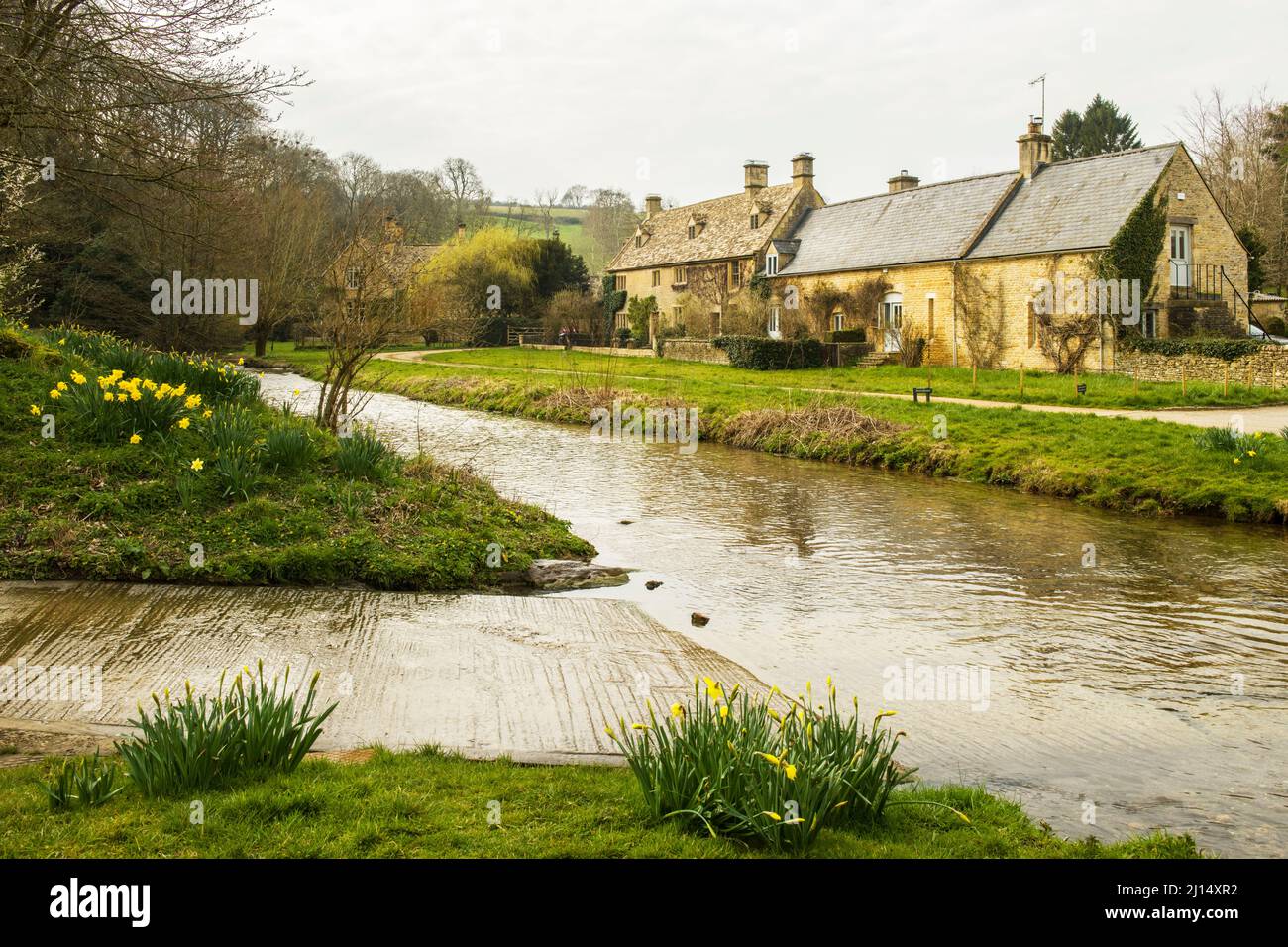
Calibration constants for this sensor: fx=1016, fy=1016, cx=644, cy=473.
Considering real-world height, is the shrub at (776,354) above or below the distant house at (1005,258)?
below

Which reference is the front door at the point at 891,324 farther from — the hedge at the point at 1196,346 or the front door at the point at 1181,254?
the front door at the point at 1181,254

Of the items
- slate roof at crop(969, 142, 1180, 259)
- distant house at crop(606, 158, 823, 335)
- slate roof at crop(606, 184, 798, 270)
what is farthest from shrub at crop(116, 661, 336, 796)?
slate roof at crop(606, 184, 798, 270)

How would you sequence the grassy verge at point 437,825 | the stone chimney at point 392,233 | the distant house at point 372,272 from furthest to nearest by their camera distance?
the stone chimney at point 392,233 < the distant house at point 372,272 < the grassy verge at point 437,825

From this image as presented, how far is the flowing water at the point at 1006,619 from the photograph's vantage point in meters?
5.72

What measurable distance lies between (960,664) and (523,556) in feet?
14.2

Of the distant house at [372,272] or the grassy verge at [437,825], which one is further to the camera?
the distant house at [372,272]

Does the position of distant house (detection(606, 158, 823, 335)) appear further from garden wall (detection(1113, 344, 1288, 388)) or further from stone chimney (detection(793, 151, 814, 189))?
garden wall (detection(1113, 344, 1288, 388))

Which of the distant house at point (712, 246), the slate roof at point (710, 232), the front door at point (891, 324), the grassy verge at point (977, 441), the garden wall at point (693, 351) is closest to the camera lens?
the grassy verge at point (977, 441)

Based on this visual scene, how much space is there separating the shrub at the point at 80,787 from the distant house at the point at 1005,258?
100 ft

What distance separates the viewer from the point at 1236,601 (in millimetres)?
9891

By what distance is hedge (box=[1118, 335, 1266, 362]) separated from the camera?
25.8 m

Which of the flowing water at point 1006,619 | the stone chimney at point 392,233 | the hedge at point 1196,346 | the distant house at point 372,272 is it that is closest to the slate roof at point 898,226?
the hedge at point 1196,346

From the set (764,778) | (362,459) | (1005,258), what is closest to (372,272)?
(362,459)

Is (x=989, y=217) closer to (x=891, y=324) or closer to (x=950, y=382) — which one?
(x=891, y=324)
